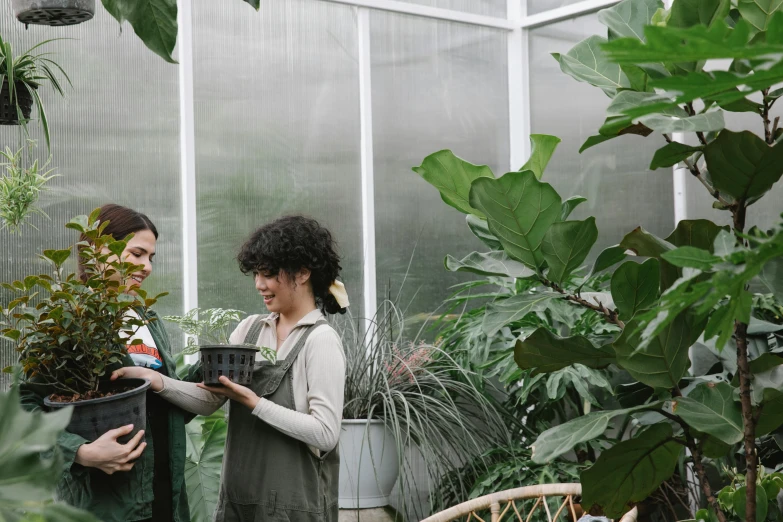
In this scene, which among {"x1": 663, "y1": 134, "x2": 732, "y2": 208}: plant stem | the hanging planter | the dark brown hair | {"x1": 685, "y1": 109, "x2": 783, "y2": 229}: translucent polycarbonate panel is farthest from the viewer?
{"x1": 685, "y1": 109, "x2": 783, "y2": 229}: translucent polycarbonate panel

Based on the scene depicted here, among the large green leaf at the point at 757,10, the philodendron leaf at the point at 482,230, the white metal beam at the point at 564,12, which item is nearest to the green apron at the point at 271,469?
the philodendron leaf at the point at 482,230

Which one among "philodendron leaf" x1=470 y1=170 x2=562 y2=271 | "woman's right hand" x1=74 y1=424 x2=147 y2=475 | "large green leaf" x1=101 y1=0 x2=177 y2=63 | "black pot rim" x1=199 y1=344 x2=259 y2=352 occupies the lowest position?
"woman's right hand" x1=74 y1=424 x2=147 y2=475

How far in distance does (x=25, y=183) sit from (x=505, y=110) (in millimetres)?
2902

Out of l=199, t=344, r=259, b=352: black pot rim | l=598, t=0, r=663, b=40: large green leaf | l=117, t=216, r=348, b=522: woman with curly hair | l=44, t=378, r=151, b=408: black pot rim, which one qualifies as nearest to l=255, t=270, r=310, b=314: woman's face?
l=117, t=216, r=348, b=522: woman with curly hair

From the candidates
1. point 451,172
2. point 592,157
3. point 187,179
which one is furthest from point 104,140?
point 451,172

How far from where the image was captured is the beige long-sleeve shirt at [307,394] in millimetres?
2088

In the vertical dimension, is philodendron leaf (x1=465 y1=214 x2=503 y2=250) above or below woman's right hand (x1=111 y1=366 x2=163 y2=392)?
above

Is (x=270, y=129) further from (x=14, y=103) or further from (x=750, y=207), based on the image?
(x=750, y=207)

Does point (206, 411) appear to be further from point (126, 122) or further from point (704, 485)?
point (126, 122)

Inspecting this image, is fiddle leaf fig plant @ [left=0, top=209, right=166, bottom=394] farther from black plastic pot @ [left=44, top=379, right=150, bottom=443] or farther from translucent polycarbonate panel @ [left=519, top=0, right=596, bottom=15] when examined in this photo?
translucent polycarbonate panel @ [left=519, top=0, right=596, bottom=15]

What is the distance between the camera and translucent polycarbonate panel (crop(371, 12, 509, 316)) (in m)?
4.58

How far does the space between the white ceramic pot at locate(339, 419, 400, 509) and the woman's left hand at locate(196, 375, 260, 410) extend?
65.6 inches

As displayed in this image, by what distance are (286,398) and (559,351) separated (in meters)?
1.31

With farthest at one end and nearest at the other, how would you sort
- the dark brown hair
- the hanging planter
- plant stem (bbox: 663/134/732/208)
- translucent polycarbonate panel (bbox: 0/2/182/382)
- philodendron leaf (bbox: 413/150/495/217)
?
1. translucent polycarbonate panel (bbox: 0/2/182/382)
2. the hanging planter
3. the dark brown hair
4. philodendron leaf (bbox: 413/150/495/217)
5. plant stem (bbox: 663/134/732/208)
